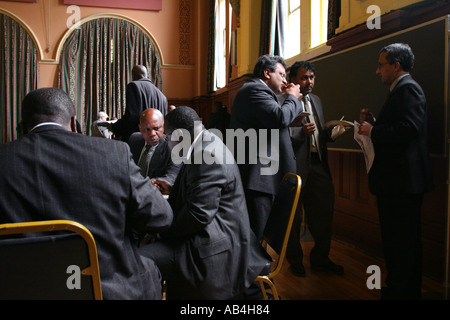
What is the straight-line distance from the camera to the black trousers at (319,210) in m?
2.81

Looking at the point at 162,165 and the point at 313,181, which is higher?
the point at 162,165

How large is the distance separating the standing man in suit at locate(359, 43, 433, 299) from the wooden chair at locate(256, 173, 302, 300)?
0.68 meters

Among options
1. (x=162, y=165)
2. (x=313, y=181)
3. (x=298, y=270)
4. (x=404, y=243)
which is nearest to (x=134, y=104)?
(x=162, y=165)

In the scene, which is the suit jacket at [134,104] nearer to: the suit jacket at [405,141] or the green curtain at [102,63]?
the suit jacket at [405,141]

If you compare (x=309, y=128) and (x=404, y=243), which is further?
(x=309, y=128)

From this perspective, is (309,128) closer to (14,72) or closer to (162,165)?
(162,165)

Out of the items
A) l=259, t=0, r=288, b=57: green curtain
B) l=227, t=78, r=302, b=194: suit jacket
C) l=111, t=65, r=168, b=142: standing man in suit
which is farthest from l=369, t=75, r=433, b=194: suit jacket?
l=259, t=0, r=288, b=57: green curtain

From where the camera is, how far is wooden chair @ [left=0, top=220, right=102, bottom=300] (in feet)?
3.10

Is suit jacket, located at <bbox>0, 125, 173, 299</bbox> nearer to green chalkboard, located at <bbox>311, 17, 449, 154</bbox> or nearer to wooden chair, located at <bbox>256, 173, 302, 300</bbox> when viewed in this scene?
wooden chair, located at <bbox>256, 173, 302, 300</bbox>

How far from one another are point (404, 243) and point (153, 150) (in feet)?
5.24

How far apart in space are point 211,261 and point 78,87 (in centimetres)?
811

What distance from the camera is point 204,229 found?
4.86 ft

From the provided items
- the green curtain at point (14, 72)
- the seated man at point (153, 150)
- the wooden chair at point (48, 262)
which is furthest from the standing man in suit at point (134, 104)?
the green curtain at point (14, 72)
